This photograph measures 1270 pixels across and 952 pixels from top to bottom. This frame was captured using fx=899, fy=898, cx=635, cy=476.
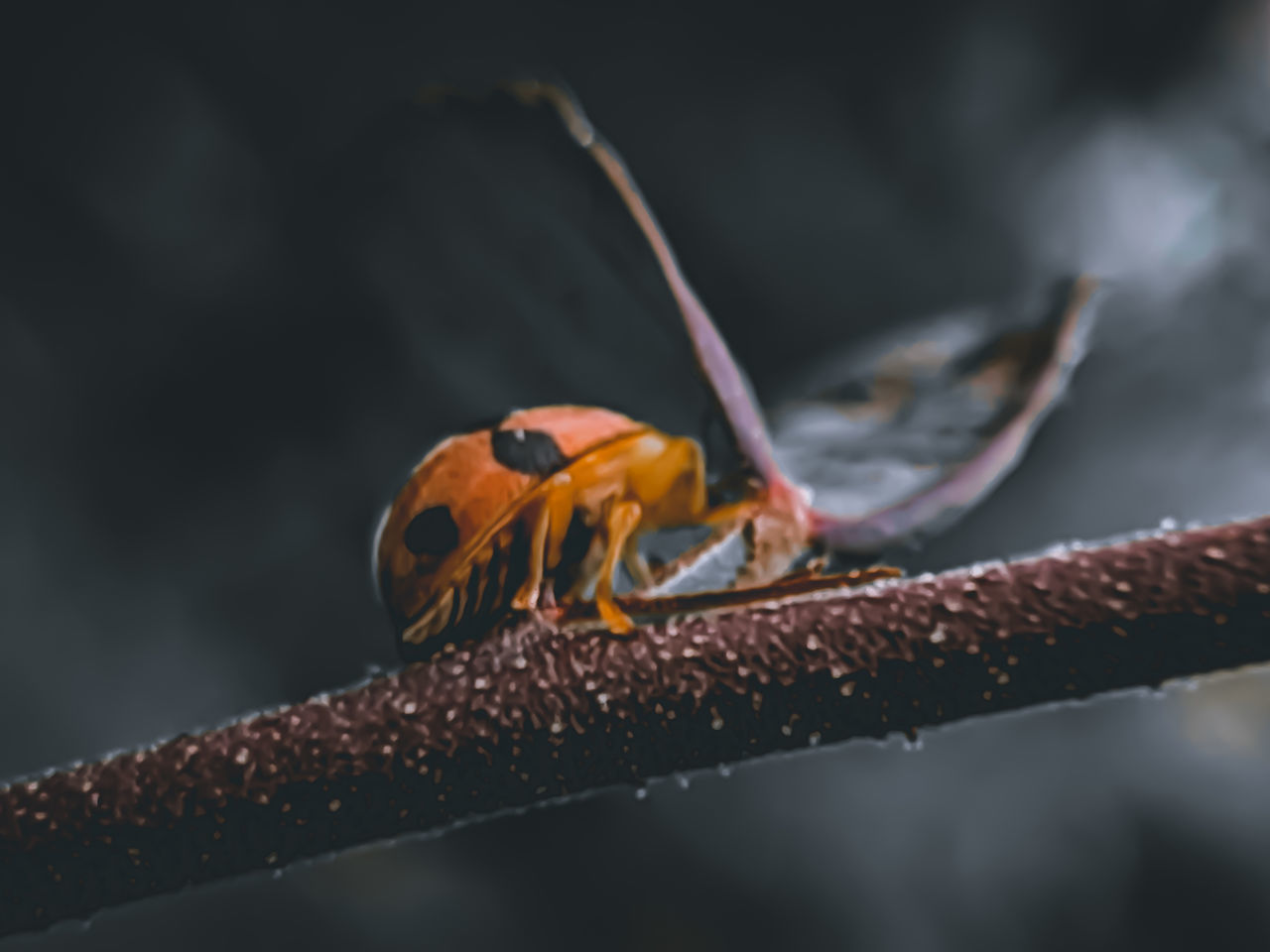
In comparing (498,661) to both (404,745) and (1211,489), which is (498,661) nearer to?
(404,745)

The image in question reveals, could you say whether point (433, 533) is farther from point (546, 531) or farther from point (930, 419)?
point (930, 419)

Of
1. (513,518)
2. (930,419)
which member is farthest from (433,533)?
(930,419)

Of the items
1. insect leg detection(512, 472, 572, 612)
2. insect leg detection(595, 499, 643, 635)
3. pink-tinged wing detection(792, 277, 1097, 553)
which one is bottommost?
pink-tinged wing detection(792, 277, 1097, 553)

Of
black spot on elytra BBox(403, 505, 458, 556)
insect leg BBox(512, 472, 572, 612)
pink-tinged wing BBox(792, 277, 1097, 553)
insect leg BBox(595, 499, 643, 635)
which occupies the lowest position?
pink-tinged wing BBox(792, 277, 1097, 553)

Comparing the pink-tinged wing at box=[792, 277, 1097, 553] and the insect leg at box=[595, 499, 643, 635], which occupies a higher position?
the insect leg at box=[595, 499, 643, 635]

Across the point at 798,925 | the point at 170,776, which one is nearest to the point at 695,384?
the point at 170,776

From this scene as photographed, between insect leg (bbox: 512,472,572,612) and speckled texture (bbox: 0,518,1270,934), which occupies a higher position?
insect leg (bbox: 512,472,572,612)
